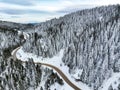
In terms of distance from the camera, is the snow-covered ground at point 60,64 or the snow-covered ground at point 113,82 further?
the snow-covered ground at point 60,64

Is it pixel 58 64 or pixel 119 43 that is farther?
pixel 58 64

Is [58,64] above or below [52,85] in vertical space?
above

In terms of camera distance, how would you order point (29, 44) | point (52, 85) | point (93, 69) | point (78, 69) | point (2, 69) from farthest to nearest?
1. point (29, 44)
2. point (2, 69)
3. point (78, 69)
4. point (93, 69)
5. point (52, 85)

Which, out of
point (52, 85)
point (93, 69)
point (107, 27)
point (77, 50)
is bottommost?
point (52, 85)

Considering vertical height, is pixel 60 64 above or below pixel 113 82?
above

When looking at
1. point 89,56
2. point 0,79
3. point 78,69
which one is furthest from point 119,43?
point 0,79

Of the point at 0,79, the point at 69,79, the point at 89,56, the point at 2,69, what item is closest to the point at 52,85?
the point at 69,79

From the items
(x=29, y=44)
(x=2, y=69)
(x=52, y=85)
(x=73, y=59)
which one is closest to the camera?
(x=52, y=85)

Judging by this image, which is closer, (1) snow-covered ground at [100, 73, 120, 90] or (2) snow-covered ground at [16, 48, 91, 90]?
(1) snow-covered ground at [100, 73, 120, 90]

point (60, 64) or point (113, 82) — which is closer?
point (113, 82)

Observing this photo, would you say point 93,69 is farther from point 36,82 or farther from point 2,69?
point 2,69
